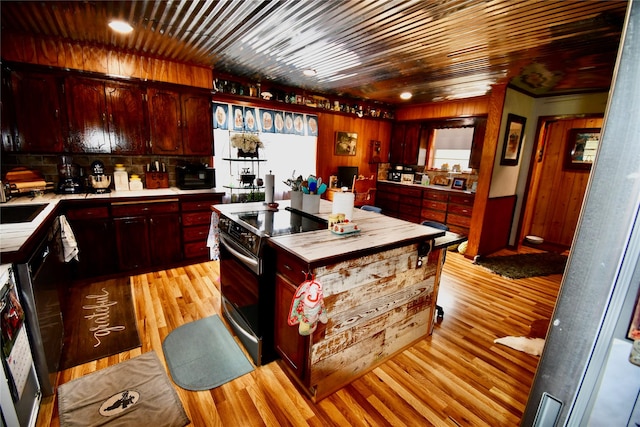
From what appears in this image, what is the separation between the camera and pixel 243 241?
2.00 m

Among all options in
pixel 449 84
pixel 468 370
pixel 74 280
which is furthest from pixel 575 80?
pixel 74 280

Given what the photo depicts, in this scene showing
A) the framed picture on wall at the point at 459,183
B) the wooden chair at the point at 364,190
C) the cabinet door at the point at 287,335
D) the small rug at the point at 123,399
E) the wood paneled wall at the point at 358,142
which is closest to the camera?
the small rug at the point at 123,399

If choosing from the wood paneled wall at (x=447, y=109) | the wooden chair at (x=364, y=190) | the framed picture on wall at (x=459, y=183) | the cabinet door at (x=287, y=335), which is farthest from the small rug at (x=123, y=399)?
the wood paneled wall at (x=447, y=109)

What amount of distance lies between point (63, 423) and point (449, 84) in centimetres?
516

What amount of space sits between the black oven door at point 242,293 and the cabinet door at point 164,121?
193 cm

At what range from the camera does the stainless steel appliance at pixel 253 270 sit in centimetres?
189

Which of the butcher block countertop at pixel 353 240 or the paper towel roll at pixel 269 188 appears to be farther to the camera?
the paper towel roll at pixel 269 188

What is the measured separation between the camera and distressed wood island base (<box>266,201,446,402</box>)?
167cm

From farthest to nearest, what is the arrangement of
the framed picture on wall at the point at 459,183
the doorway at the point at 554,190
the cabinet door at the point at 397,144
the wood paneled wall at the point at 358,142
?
the cabinet door at the point at 397,144
the wood paneled wall at the point at 358,142
the framed picture on wall at the point at 459,183
the doorway at the point at 554,190

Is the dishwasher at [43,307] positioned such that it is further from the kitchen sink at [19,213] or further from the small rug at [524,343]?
the small rug at [524,343]

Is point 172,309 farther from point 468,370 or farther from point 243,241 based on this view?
point 468,370

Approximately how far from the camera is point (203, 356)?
85.0 inches

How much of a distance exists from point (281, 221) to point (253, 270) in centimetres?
45

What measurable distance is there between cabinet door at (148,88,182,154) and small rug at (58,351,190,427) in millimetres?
2525
